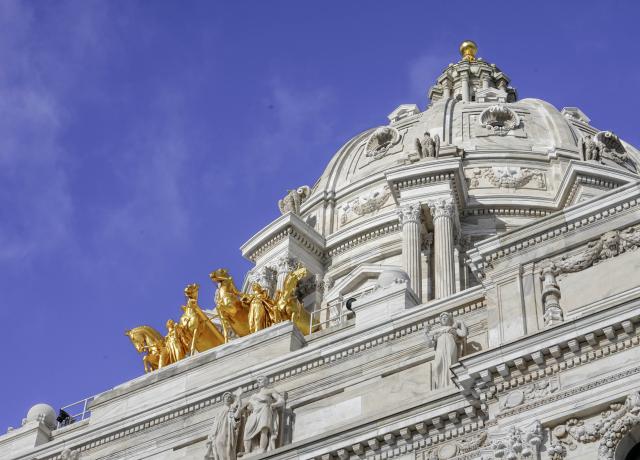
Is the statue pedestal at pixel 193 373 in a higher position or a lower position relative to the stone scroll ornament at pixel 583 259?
higher

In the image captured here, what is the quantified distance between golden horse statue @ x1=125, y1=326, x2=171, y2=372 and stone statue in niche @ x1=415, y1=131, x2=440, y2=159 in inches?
723

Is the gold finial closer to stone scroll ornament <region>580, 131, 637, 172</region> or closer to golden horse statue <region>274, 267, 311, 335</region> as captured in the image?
stone scroll ornament <region>580, 131, 637, 172</region>

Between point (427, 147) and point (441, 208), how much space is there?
13.2 feet

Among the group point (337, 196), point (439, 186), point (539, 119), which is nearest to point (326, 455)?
point (439, 186)

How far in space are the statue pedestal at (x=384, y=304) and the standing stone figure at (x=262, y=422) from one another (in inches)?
123

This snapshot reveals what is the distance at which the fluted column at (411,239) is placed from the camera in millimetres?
51062

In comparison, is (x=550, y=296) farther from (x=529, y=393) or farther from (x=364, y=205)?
(x=364, y=205)

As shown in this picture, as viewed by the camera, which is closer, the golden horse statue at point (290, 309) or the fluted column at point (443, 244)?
the golden horse statue at point (290, 309)

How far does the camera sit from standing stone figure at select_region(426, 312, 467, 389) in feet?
92.2

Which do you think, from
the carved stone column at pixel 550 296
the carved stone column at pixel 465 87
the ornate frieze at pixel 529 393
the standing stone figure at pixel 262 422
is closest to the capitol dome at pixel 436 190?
the carved stone column at pixel 465 87

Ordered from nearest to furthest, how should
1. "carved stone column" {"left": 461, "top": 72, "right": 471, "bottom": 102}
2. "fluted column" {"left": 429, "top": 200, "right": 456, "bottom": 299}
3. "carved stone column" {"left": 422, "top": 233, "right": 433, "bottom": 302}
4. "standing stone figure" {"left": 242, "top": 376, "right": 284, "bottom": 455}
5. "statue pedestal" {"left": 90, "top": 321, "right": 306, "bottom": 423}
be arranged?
"standing stone figure" {"left": 242, "top": 376, "right": 284, "bottom": 455} → "statue pedestal" {"left": 90, "top": 321, "right": 306, "bottom": 423} → "fluted column" {"left": 429, "top": 200, "right": 456, "bottom": 299} → "carved stone column" {"left": 422, "top": 233, "right": 433, "bottom": 302} → "carved stone column" {"left": 461, "top": 72, "right": 471, "bottom": 102}

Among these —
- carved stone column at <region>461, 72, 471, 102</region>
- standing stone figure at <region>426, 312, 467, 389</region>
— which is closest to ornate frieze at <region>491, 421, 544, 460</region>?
standing stone figure at <region>426, 312, 467, 389</region>

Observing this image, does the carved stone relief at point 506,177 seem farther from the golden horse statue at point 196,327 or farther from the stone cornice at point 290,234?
the golden horse statue at point 196,327

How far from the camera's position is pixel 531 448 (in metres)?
23.9
